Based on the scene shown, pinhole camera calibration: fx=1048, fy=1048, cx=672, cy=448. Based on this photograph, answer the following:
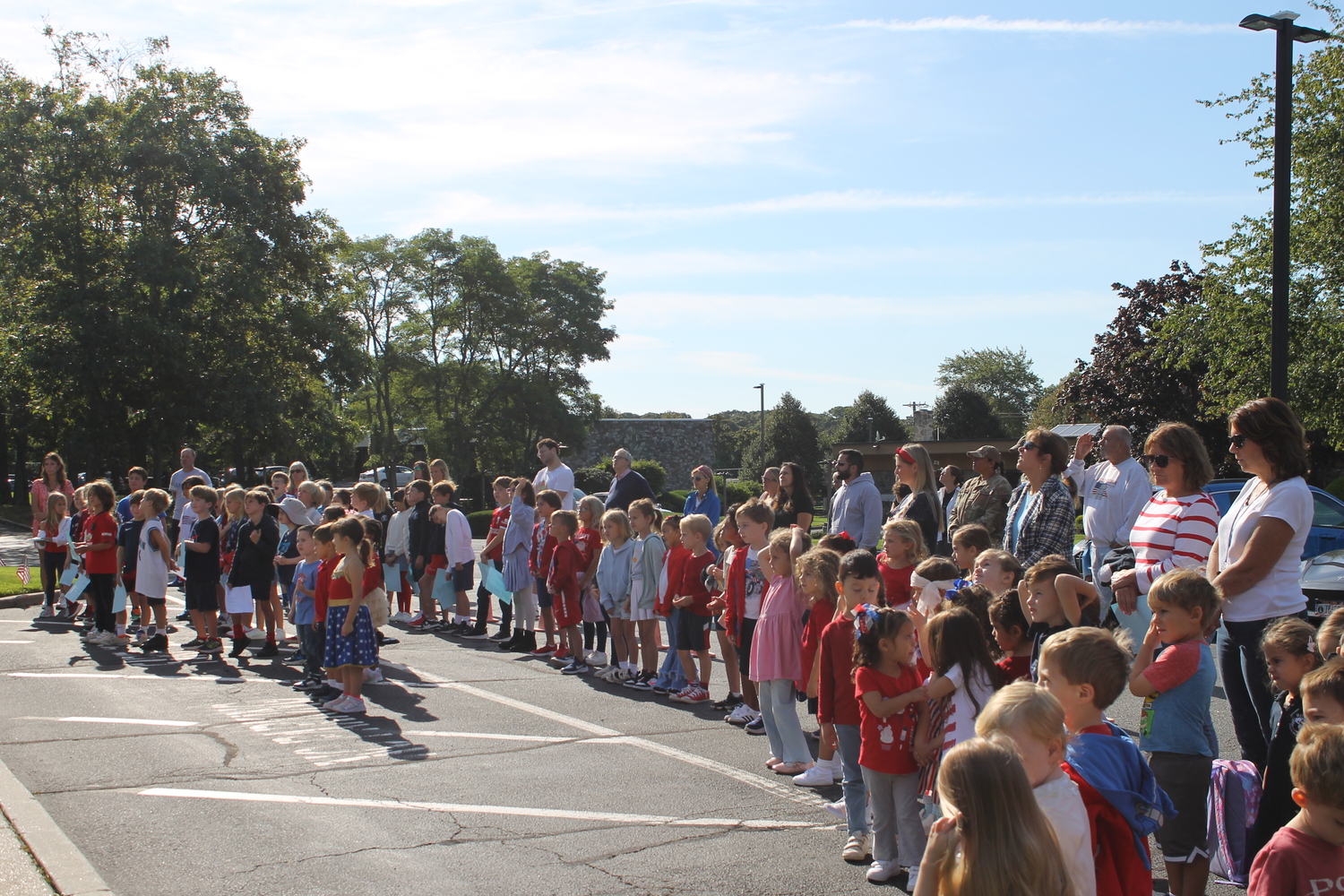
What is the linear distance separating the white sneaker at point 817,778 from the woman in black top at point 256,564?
6.95 metres

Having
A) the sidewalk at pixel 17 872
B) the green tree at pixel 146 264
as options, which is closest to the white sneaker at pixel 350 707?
the sidewalk at pixel 17 872

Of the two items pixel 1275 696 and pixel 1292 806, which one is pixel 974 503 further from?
pixel 1292 806

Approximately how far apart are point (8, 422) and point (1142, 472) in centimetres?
4249

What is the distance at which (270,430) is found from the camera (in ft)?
110

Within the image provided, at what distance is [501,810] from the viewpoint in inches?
230

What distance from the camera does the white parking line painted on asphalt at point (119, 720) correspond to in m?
7.87

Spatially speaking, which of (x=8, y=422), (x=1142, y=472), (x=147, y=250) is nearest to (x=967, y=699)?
(x=1142, y=472)

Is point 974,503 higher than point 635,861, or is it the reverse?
point 974,503

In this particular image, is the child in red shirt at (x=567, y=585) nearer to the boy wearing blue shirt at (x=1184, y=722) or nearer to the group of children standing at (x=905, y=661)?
the group of children standing at (x=905, y=661)

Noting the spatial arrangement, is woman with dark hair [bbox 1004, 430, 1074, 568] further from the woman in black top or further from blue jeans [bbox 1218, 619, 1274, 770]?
the woman in black top

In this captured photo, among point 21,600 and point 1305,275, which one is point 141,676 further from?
point 1305,275

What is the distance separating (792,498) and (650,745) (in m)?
3.81

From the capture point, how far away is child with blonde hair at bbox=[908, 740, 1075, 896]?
95.0 inches

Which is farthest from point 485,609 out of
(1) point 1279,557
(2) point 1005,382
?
(2) point 1005,382
